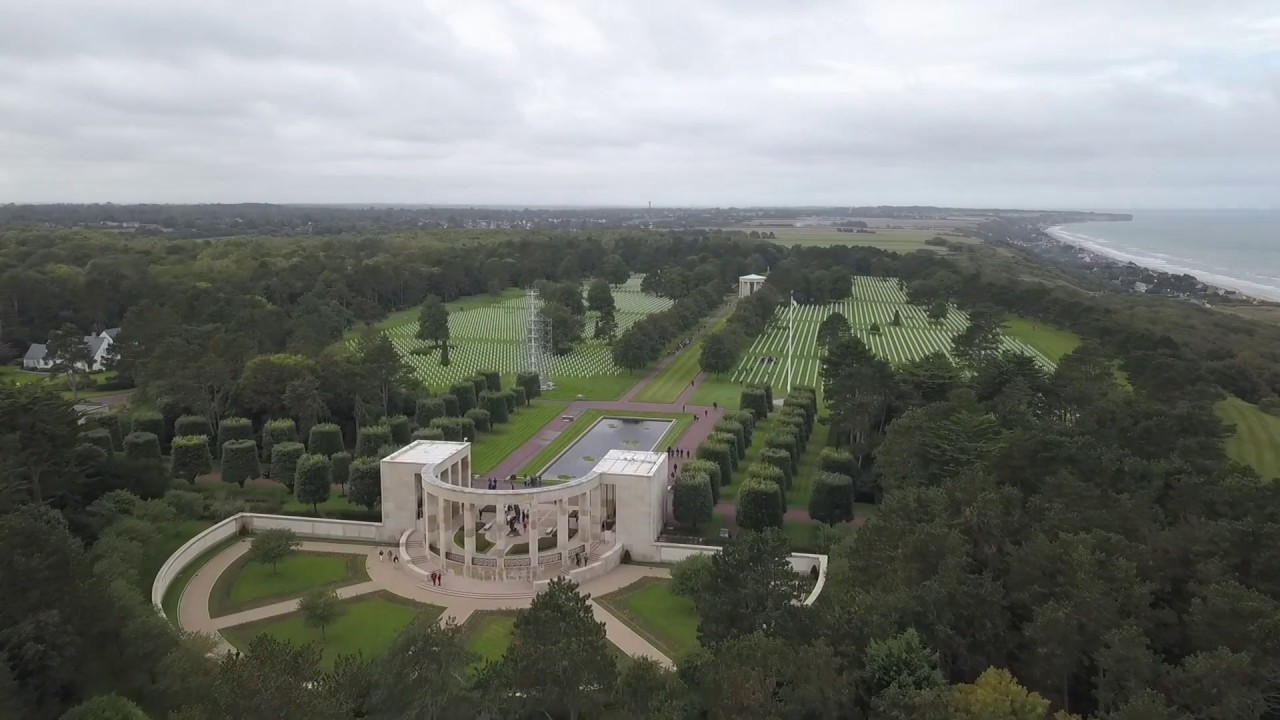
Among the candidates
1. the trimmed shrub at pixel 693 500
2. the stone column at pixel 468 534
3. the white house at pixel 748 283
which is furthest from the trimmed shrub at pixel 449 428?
the white house at pixel 748 283

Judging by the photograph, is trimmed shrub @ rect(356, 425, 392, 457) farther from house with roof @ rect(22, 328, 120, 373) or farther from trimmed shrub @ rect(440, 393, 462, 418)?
house with roof @ rect(22, 328, 120, 373)

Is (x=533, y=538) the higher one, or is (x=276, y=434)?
(x=276, y=434)

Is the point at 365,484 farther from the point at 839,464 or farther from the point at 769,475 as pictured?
the point at 839,464

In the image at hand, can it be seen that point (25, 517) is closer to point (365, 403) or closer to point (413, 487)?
point (413, 487)

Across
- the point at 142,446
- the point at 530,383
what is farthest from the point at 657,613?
the point at 530,383

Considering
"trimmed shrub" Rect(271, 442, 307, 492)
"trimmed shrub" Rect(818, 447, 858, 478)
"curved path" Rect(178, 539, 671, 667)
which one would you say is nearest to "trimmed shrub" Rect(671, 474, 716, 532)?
"curved path" Rect(178, 539, 671, 667)
